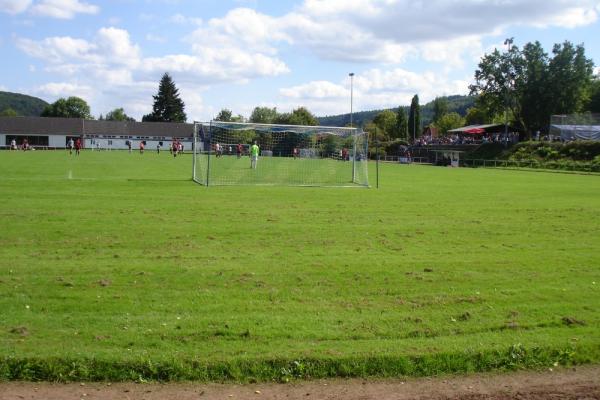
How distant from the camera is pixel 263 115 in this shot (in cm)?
14462

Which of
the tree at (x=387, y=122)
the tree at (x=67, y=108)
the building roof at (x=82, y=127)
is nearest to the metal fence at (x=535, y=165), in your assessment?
the building roof at (x=82, y=127)

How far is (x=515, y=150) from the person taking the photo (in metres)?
65.0

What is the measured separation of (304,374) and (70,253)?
17.8 feet

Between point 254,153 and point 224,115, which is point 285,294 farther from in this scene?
point 224,115

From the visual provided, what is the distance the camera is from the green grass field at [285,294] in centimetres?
548

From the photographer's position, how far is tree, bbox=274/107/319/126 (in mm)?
125938

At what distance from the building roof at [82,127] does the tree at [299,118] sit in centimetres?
2374

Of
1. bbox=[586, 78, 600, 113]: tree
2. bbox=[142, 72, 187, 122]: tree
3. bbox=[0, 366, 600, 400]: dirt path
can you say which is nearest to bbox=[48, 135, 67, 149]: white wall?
bbox=[142, 72, 187, 122]: tree

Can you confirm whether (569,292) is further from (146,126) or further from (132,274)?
(146,126)

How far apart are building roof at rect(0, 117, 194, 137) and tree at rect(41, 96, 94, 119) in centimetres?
4184

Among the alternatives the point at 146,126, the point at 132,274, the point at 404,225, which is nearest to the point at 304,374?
the point at 132,274

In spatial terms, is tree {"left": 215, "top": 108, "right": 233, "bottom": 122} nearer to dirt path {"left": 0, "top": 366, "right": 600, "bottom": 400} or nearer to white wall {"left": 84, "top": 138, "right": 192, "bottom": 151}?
white wall {"left": 84, "top": 138, "right": 192, "bottom": 151}

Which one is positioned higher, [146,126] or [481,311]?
[146,126]

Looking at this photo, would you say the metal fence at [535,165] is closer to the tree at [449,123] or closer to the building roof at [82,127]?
the building roof at [82,127]
